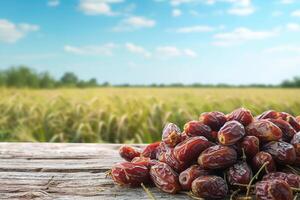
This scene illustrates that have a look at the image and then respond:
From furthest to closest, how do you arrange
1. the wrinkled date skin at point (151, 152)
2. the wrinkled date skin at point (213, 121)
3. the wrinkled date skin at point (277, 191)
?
the wrinkled date skin at point (151, 152) → the wrinkled date skin at point (213, 121) → the wrinkled date skin at point (277, 191)

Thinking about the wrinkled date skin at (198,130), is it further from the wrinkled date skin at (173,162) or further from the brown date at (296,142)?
the brown date at (296,142)

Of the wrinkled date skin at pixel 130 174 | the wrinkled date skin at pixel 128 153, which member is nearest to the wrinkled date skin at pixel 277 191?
the wrinkled date skin at pixel 130 174

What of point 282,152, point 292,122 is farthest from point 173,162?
point 292,122

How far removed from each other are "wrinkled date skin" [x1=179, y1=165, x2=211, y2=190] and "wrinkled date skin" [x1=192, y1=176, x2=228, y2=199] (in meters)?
0.03

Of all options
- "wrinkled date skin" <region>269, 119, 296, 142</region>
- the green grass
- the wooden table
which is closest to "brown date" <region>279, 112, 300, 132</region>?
"wrinkled date skin" <region>269, 119, 296, 142</region>

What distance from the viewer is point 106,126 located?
321cm

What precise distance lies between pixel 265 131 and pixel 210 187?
21 cm

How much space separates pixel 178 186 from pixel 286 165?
268mm

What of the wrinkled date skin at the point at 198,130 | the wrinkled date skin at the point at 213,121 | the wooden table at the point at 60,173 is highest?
the wrinkled date skin at the point at 213,121

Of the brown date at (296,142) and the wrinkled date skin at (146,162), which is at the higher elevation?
the brown date at (296,142)

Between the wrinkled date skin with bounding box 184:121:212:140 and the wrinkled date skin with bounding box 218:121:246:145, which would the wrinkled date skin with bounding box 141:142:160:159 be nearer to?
the wrinkled date skin with bounding box 184:121:212:140

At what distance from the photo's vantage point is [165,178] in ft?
3.85

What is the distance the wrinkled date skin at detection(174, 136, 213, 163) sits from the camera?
1.16 metres

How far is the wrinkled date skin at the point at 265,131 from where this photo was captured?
1.18 metres
